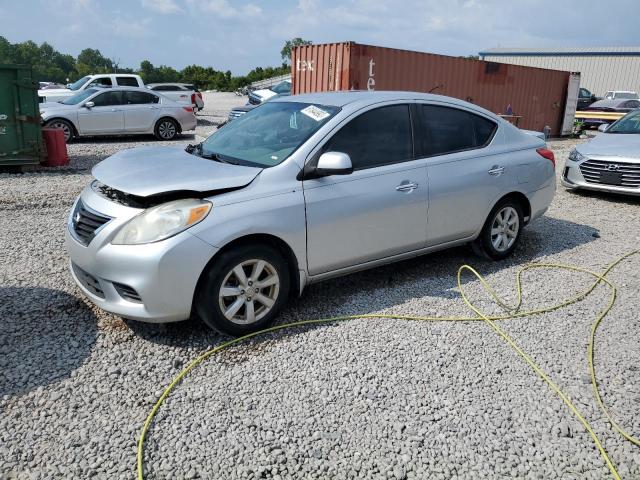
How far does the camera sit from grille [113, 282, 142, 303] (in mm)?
3438

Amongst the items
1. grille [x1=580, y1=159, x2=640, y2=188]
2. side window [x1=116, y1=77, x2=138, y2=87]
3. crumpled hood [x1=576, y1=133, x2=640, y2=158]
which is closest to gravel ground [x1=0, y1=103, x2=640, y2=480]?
grille [x1=580, y1=159, x2=640, y2=188]

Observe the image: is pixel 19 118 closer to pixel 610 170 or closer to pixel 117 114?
pixel 117 114

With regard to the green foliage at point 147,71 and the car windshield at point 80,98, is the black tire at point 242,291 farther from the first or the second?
the green foliage at point 147,71

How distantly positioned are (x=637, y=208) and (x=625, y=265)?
130 inches

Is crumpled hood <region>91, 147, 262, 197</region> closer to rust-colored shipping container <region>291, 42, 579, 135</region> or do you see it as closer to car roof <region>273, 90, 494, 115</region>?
car roof <region>273, 90, 494, 115</region>

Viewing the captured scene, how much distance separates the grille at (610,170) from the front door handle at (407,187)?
5425 mm

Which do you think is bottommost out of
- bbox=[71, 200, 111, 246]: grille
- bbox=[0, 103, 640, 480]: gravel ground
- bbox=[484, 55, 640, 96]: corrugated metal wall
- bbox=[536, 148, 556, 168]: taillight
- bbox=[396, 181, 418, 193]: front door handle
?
bbox=[0, 103, 640, 480]: gravel ground

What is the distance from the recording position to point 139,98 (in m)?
14.9

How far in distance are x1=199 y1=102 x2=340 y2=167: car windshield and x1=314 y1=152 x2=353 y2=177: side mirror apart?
29cm

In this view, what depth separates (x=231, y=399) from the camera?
315cm

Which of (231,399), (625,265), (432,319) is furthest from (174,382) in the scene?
(625,265)

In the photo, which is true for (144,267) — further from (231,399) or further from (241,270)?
(231,399)

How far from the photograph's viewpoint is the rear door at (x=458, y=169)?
185 inches

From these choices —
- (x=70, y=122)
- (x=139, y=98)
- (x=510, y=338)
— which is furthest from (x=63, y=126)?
(x=510, y=338)
